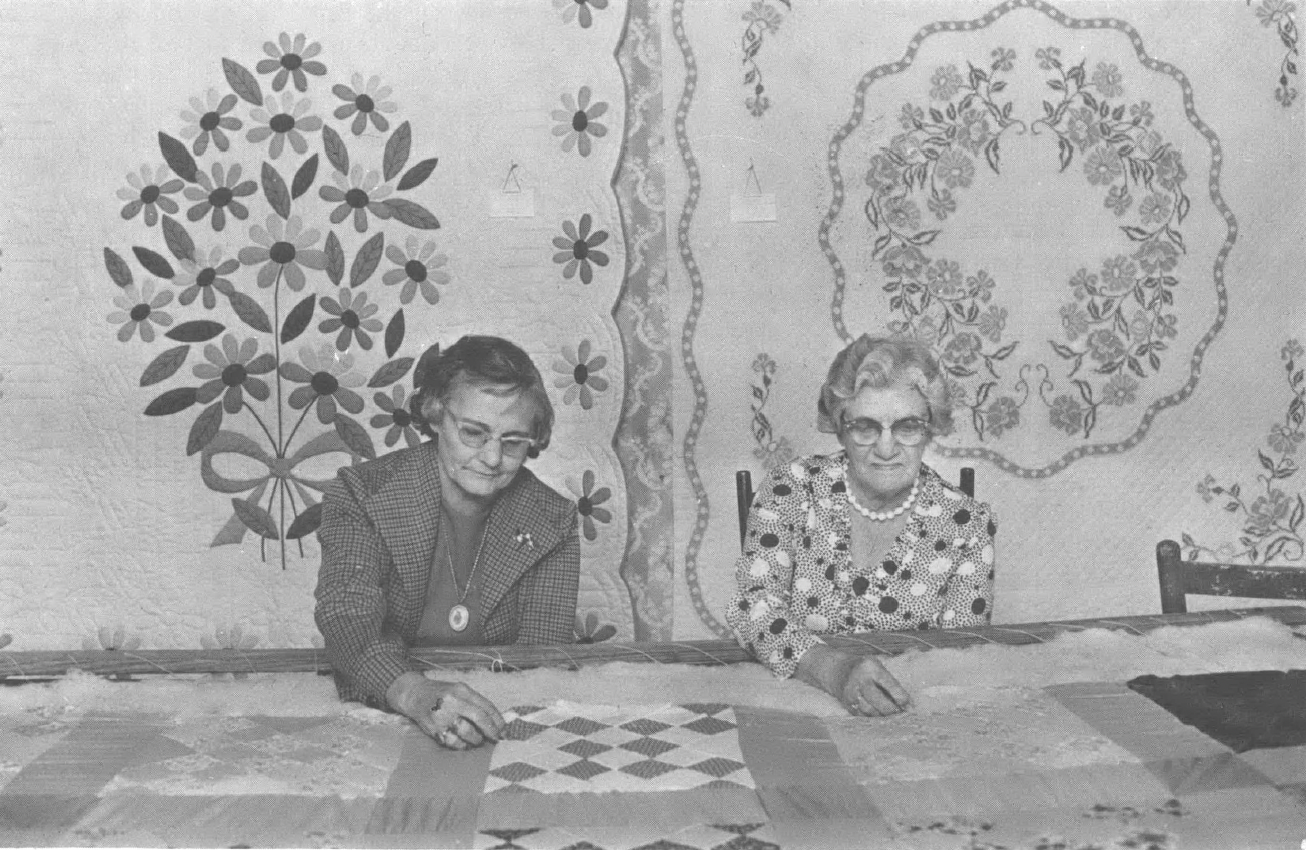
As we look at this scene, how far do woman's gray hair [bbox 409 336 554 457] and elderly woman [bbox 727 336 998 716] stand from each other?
516 millimetres

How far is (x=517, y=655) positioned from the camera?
2469 millimetres

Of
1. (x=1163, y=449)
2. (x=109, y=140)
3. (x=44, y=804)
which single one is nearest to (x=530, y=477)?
(x=44, y=804)

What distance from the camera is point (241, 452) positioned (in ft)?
13.7

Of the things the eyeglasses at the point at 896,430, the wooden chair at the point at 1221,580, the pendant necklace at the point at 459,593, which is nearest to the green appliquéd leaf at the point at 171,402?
the pendant necklace at the point at 459,593

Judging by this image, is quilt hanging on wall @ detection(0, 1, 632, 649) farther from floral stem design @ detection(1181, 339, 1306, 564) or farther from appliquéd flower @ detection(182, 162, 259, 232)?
floral stem design @ detection(1181, 339, 1306, 564)

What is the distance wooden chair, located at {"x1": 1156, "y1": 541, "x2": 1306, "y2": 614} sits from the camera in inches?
115

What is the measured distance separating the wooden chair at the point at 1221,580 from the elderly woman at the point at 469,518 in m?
1.24

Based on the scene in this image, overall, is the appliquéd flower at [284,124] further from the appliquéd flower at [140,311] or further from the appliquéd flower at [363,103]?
the appliquéd flower at [140,311]

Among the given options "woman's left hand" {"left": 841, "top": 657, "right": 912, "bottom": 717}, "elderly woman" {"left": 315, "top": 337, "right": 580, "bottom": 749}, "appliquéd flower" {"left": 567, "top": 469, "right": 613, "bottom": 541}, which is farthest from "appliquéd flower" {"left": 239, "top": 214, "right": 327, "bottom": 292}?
"woman's left hand" {"left": 841, "top": 657, "right": 912, "bottom": 717}

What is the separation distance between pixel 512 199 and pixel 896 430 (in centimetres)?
165

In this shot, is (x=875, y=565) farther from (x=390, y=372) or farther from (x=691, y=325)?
(x=390, y=372)

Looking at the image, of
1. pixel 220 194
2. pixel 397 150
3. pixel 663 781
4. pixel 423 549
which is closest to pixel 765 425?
pixel 397 150

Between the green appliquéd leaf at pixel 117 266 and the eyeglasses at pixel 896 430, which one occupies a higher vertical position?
the green appliquéd leaf at pixel 117 266

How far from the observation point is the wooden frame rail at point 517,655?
2.40 meters
